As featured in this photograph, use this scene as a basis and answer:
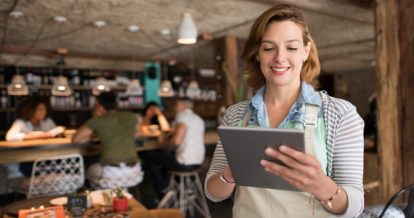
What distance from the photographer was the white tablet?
2.57 feet

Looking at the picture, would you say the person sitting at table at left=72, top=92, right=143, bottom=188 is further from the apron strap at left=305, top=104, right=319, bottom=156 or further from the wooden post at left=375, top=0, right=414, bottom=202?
the apron strap at left=305, top=104, right=319, bottom=156

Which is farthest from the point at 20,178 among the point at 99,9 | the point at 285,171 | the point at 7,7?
the point at 285,171

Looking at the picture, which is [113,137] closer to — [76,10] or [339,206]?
[76,10]

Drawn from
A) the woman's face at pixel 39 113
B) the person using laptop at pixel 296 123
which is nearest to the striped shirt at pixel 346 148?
the person using laptop at pixel 296 123

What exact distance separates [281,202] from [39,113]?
13.7 feet

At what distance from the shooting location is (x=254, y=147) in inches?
33.7

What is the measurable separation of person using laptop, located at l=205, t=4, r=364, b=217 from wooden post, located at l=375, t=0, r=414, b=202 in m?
2.13

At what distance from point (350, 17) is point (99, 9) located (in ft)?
9.72

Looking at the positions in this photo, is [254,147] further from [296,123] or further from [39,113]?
[39,113]

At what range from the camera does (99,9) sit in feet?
11.8

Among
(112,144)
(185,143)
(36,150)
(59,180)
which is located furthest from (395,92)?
(36,150)

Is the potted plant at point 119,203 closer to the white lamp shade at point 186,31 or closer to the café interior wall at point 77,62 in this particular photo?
the white lamp shade at point 186,31

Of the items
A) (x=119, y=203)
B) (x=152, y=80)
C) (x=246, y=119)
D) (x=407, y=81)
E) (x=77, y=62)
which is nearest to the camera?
(x=246, y=119)

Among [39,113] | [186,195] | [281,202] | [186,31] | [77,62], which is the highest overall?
[77,62]
